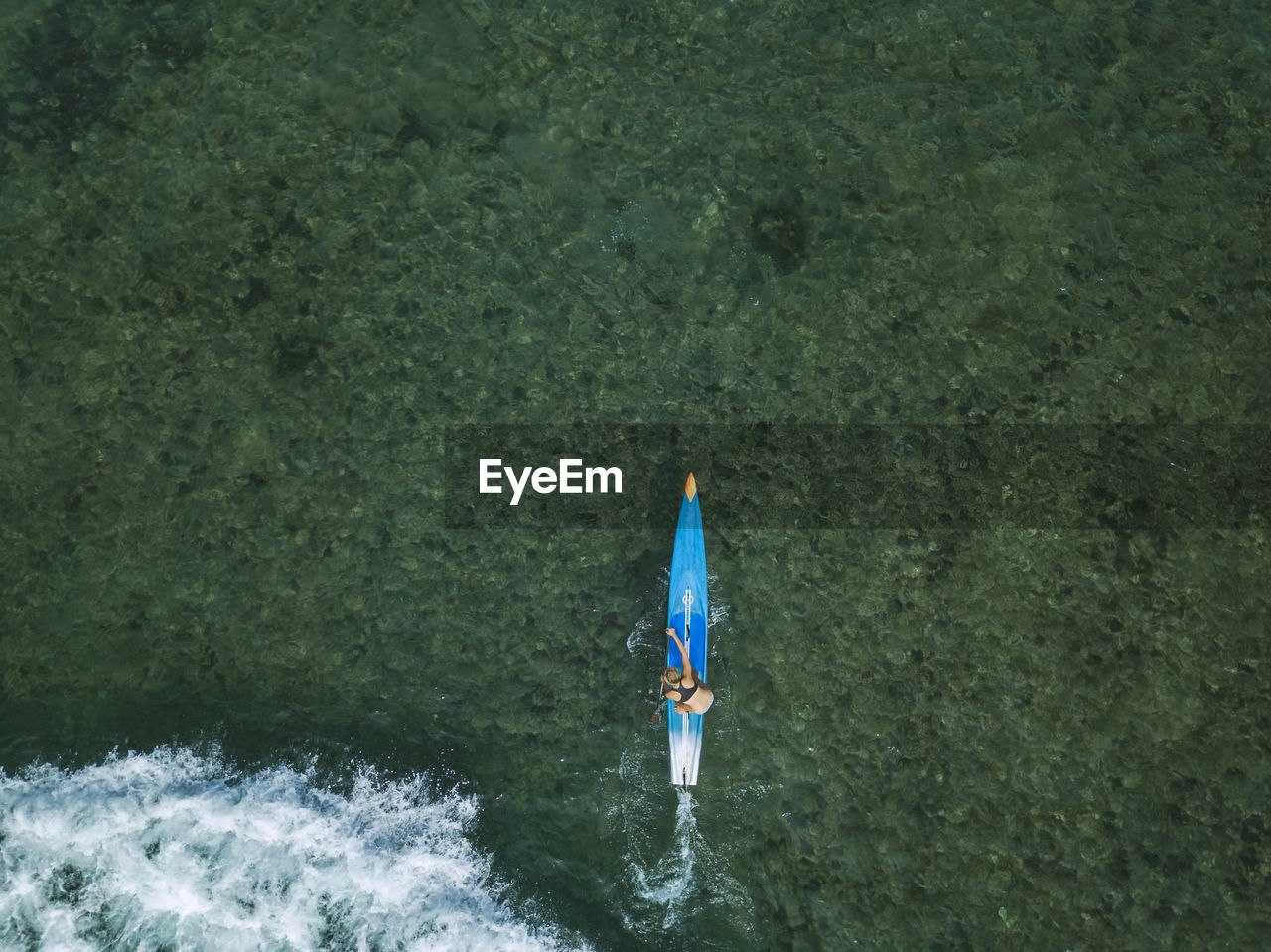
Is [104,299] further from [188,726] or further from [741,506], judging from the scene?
[741,506]

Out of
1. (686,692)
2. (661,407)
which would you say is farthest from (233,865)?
(661,407)

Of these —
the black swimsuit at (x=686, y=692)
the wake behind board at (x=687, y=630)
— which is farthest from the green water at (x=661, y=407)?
the black swimsuit at (x=686, y=692)

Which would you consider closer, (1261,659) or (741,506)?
(1261,659)

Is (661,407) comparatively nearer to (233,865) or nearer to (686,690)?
(686,690)

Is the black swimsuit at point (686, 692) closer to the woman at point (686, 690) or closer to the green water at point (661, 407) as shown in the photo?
the woman at point (686, 690)

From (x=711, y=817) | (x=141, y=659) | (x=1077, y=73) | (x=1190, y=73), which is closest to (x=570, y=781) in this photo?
(x=711, y=817)

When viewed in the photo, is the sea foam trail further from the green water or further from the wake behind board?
the wake behind board

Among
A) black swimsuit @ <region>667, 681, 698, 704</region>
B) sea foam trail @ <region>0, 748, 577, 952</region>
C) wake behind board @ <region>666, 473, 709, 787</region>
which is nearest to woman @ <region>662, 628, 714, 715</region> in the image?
black swimsuit @ <region>667, 681, 698, 704</region>
